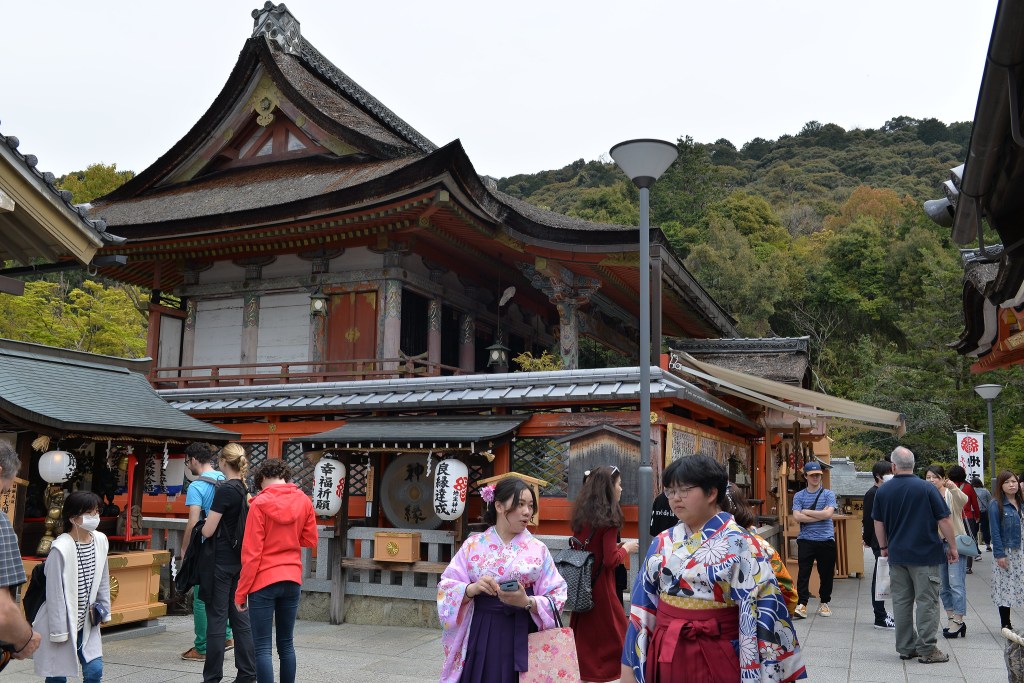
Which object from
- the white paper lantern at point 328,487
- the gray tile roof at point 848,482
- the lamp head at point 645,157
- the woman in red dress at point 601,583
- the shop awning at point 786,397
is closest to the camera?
the woman in red dress at point 601,583

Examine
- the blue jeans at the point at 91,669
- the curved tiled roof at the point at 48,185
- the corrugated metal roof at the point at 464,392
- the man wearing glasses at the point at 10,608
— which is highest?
the curved tiled roof at the point at 48,185

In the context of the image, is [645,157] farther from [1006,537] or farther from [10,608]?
[10,608]

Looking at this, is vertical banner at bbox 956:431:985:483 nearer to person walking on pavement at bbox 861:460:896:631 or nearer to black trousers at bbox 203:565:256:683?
person walking on pavement at bbox 861:460:896:631

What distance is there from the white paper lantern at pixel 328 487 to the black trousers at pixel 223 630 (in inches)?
132

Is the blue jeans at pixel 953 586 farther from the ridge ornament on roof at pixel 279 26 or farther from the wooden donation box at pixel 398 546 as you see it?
the ridge ornament on roof at pixel 279 26

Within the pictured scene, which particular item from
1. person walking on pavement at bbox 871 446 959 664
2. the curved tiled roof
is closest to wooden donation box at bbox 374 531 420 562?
the curved tiled roof

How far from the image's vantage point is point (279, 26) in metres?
18.0

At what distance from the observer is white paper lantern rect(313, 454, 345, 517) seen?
9.76 meters

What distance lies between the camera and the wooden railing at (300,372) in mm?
13336

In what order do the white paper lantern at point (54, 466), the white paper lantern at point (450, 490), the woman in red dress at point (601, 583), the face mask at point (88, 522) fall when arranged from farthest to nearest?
the white paper lantern at point (450, 490)
the white paper lantern at point (54, 466)
the face mask at point (88, 522)
the woman in red dress at point (601, 583)

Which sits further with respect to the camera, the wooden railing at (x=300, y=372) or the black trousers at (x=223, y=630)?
the wooden railing at (x=300, y=372)

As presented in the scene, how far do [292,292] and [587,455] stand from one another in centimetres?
745

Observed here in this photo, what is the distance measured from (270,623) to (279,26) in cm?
1558

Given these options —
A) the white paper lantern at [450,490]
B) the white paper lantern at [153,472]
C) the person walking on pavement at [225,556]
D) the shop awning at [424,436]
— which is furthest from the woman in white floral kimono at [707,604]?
the white paper lantern at [153,472]
